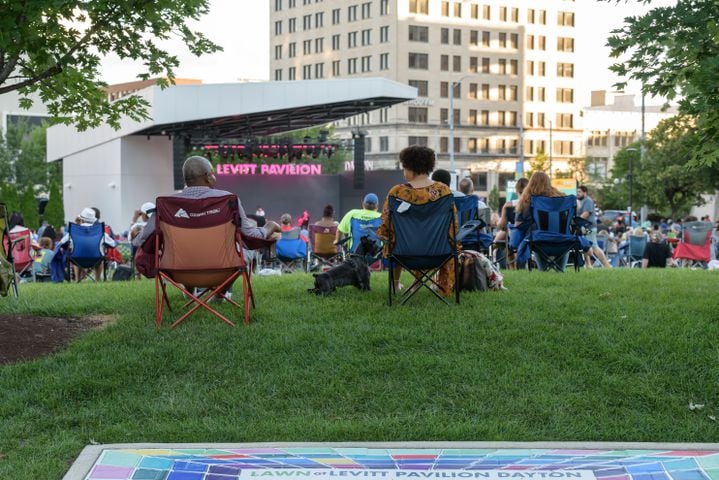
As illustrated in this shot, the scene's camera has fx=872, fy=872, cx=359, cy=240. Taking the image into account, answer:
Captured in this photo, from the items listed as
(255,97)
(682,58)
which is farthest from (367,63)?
(682,58)

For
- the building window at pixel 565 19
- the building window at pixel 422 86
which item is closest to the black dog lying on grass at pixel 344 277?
the building window at pixel 422 86

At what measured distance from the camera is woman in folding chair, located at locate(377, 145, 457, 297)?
24.2 feet

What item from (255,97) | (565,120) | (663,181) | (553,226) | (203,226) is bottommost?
(553,226)

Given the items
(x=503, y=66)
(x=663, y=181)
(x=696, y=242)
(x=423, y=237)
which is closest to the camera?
(x=423, y=237)

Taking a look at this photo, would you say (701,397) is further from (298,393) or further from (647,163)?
(647,163)

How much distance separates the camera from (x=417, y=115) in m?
93.6

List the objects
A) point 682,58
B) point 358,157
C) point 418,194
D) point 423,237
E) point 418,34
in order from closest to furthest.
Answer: point 682,58 < point 423,237 < point 418,194 < point 358,157 < point 418,34

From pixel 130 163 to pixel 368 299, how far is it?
102 feet

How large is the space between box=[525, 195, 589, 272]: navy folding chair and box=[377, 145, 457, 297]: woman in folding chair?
303 centimetres

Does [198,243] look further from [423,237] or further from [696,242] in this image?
[696,242]

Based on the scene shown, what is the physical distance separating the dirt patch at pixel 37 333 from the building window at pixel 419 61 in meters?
90.2

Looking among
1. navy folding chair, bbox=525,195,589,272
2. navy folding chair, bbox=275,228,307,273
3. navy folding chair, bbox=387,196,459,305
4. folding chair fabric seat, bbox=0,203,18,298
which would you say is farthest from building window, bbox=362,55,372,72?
navy folding chair, bbox=387,196,459,305

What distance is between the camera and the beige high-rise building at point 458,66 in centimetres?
9394

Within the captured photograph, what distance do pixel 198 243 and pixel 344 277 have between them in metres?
1.73
